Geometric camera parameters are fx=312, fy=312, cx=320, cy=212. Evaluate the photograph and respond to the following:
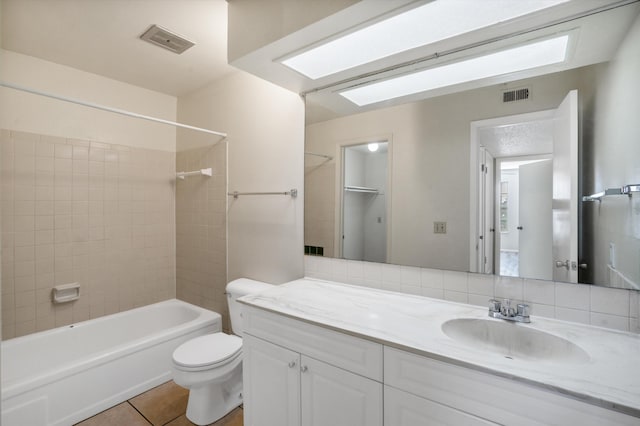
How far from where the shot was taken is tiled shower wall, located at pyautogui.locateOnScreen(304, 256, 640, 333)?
1.23m

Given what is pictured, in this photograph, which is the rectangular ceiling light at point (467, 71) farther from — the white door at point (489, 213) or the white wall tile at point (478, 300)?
the white wall tile at point (478, 300)

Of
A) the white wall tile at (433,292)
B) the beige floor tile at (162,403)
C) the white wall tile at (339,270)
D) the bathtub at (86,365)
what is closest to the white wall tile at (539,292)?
the white wall tile at (433,292)

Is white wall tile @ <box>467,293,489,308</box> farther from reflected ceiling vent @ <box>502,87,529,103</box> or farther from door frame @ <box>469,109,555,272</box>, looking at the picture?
reflected ceiling vent @ <box>502,87,529,103</box>

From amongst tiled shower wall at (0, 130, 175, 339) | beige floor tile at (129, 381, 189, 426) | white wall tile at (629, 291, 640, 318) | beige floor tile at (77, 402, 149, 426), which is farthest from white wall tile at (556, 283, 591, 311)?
tiled shower wall at (0, 130, 175, 339)

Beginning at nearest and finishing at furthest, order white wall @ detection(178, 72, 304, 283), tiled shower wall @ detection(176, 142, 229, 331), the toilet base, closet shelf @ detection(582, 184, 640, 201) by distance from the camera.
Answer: closet shelf @ detection(582, 184, 640, 201), the toilet base, white wall @ detection(178, 72, 304, 283), tiled shower wall @ detection(176, 142, 229, 331)

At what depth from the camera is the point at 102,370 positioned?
200 cm

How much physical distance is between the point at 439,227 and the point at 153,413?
211 cm

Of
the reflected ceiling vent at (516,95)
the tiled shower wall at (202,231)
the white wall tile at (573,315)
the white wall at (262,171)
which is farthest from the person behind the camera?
the tiled shower wall at (202,231)

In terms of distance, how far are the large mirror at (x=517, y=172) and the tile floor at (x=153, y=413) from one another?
63.8 inches

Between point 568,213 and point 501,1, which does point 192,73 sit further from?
point 568,213

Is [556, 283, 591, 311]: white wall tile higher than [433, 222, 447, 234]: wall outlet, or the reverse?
[433, 222, 447, 234]: wall outlet

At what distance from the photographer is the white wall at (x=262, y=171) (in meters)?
2.16

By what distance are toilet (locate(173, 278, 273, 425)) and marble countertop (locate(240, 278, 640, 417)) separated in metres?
0.59

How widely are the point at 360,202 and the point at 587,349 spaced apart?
3.86 ft
